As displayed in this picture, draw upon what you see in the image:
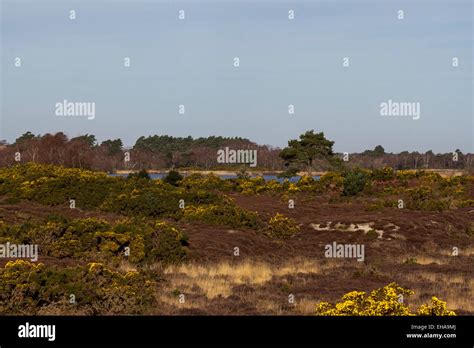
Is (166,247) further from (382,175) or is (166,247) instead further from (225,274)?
(382,175)

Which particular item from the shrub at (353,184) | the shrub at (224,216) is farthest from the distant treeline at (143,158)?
the shrub at (224,216)

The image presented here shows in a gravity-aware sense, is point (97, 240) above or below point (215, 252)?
above

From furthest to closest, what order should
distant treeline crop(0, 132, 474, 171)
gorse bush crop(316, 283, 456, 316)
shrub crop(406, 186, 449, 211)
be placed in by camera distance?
distant treeline crop(0, 132, 474, 171)
shrub crop(406, 186, 449, 211)
gorse bush crop(316, 283, 456, 316)

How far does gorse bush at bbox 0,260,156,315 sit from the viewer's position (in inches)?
627

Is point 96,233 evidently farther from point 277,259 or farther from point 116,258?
point 277,259

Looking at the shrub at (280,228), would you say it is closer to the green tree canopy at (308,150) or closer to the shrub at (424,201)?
the shrub at (424,201)

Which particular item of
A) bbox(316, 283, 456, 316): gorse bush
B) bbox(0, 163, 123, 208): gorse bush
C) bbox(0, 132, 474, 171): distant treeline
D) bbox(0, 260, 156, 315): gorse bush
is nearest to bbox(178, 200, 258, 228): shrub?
bbox(0, 163, 123, 208): gorse bush

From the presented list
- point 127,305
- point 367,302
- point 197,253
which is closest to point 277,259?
point 197,253

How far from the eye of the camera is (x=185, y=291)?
→ 19.5 meters

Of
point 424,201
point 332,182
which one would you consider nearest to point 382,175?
point 332,182

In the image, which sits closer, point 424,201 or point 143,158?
point 424,201

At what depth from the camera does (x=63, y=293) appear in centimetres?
1631

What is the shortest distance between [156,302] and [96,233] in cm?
836

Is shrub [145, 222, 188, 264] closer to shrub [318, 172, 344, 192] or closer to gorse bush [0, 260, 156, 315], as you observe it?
gorse bush [0, 260, 156, 315]
